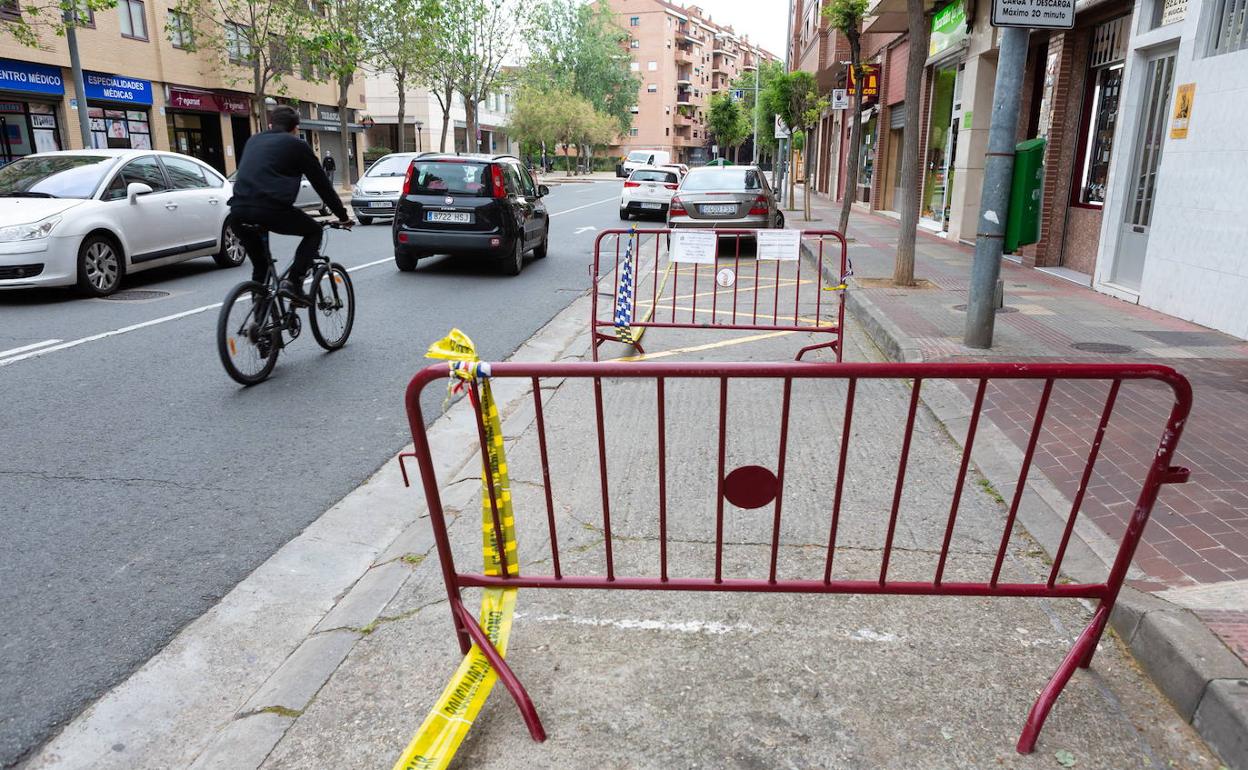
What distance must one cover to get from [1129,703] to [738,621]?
126 centimetres

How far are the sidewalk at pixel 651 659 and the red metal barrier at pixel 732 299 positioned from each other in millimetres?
2748

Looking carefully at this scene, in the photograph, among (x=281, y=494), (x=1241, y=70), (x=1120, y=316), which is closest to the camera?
(x=281, y=494)

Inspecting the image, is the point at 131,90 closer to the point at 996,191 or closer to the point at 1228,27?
the point at 996,191

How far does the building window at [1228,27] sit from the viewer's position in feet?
26.0

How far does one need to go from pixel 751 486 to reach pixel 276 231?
5290 mm

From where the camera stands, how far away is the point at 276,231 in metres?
6.70

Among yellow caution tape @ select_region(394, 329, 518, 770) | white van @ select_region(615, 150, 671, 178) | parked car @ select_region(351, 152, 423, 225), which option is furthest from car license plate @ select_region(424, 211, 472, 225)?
white van @ select_region(615, 150, 671, 178)

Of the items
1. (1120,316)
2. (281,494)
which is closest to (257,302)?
(281,494)

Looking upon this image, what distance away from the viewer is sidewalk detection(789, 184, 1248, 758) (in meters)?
3.33

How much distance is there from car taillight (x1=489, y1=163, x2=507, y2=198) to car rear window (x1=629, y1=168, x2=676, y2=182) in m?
12.6

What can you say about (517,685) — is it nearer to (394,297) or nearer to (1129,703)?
(1129,703)

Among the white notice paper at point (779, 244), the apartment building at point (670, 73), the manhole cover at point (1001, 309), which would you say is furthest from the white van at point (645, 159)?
the apartment building at point (670, 73)

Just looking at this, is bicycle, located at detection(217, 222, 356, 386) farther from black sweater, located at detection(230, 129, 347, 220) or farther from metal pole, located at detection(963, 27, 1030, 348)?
metal pole, located at detection(963, 27, 1030, 348)

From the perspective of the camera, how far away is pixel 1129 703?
2734mm
